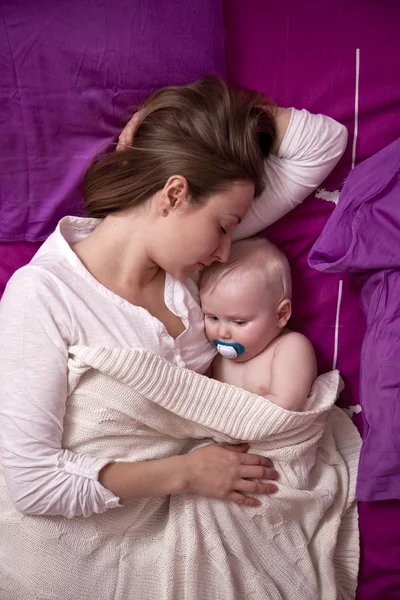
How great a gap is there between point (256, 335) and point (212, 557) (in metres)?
0.44

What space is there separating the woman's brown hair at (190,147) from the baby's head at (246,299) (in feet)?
0.54

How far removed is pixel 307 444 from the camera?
4.67ft

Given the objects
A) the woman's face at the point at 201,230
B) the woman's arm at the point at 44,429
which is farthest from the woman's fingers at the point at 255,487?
the woman's face at the point at 201,230

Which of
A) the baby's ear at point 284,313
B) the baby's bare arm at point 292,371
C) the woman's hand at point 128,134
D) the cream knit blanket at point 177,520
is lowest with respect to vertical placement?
the cream knit blanket at point 177,520

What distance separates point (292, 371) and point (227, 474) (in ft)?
0.83

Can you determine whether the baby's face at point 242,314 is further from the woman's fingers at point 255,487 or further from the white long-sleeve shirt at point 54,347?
the woman's fingers at point 255,487

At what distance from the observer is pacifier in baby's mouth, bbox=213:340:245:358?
1448mm

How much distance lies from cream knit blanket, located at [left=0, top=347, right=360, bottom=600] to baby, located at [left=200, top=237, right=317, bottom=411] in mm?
68

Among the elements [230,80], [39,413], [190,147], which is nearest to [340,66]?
[230,80]

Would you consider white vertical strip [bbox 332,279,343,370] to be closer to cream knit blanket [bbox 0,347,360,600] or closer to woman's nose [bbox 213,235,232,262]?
cream knit blanket [bbox 0,347,360,600]

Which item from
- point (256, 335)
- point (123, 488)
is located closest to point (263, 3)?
point (256, 335)

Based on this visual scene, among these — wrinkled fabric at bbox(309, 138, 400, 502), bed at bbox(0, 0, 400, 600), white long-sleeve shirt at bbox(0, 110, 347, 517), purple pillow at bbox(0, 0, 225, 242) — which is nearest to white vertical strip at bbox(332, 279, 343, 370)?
bed at bbox(0, 0, 400, 600)

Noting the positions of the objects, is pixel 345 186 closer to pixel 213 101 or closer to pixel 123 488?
pixel 213 101

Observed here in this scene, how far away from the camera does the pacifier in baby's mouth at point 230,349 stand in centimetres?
145
